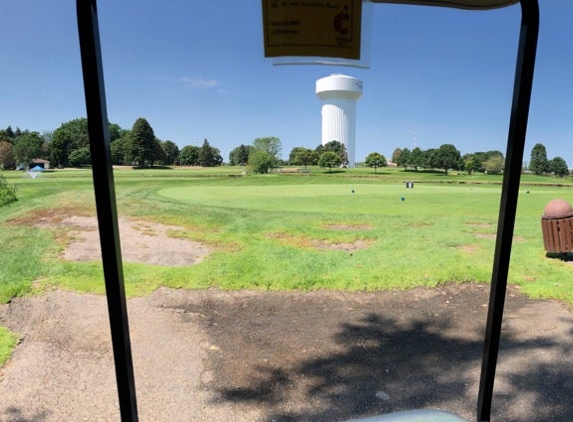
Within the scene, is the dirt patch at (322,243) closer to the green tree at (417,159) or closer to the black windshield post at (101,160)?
the black windshield post at (101,160)

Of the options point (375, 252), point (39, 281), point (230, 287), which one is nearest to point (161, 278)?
point (230, 287)

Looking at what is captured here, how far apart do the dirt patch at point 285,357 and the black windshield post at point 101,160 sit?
1.58 meters

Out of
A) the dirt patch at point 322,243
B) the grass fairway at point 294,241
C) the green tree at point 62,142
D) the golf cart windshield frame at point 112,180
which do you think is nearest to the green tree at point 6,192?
the grass fairway at point 294,241

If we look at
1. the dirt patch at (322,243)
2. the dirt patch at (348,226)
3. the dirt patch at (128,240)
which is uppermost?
the dirt patch at (128,240)

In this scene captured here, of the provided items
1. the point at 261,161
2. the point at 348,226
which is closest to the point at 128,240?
the point at 348,226

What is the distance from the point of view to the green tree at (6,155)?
1112 centimetres

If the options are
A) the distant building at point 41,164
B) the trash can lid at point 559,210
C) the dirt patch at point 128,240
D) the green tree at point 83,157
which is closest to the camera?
the green tree at point 83,157

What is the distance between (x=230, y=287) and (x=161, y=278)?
0.98 metres

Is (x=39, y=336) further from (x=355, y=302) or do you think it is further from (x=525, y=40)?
(x=525, y=40)

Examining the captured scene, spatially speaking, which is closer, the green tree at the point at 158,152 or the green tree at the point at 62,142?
the green tree at the point at 62,142

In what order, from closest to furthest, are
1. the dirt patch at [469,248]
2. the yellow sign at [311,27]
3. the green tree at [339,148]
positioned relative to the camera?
1. the yellow sign at [311,27]
2. the dirt patch at [469,248]
3. the green tree at [339,148]

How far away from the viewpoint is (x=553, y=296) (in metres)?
4.64

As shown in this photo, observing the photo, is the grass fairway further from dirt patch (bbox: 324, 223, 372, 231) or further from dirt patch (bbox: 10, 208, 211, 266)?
dirt patch (bbox: 10, 208, 211, 266)

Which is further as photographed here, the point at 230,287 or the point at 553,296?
the point at 230,287
